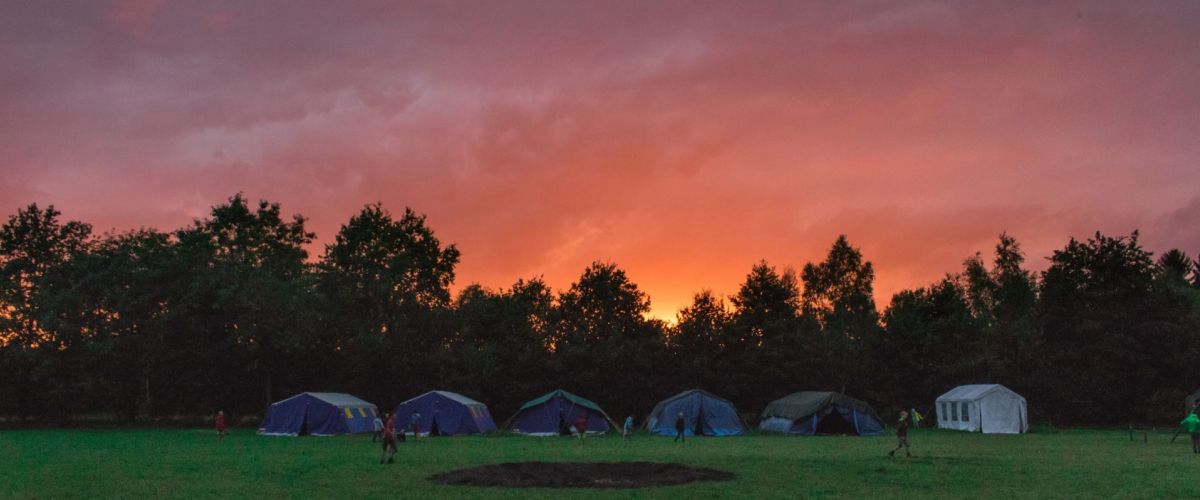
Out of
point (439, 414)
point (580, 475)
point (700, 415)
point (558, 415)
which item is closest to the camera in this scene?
point (580, 475)

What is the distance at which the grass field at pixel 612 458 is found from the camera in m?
21.1

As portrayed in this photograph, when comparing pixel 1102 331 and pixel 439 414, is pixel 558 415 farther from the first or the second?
pixel 1102 331

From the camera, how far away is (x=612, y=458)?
3262 cm

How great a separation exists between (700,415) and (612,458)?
2286cm

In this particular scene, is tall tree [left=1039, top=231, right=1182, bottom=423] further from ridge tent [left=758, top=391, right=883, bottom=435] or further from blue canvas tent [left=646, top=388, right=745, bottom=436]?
blue canvas tent [left=646, top=388, right=745, bottom=436]

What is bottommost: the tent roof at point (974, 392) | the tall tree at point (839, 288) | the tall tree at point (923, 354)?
the tent roof at point (974, 392)

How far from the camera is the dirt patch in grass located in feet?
75.4

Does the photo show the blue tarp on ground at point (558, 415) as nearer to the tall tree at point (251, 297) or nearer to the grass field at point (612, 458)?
the grass field at point (612, 458)

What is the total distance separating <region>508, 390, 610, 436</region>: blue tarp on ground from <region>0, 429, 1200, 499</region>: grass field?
9691 millimetres

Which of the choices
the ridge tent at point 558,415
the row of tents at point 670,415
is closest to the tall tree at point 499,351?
the row of tents at point 670,415

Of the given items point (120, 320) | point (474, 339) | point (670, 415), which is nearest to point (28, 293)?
point (120, 320)

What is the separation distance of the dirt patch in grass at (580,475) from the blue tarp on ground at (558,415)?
2595 cm

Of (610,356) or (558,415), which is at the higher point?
(610,356)

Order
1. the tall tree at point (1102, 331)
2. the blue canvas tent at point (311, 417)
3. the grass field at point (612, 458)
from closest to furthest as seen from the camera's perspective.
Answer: the grass field at point (612, 458), the blue canvas tent at point (311, 417), the tall tree at point (1102, 331)
